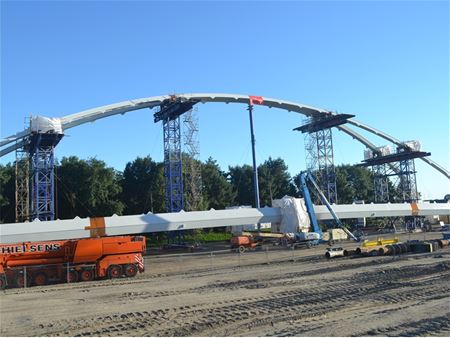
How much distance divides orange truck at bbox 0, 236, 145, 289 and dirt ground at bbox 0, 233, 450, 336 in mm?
2178

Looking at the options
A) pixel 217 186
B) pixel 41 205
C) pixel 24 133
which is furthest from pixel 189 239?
pixel 217 186

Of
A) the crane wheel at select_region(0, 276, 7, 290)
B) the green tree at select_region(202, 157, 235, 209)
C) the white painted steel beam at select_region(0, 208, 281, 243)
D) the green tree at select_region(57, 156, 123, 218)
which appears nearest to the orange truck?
the crane wheel at select_region(0, 276, 7, 290)

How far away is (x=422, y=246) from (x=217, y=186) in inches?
2398

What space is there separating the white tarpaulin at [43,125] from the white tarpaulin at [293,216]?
2704 centimetres

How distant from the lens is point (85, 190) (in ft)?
226

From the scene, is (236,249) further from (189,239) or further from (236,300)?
(236,300)

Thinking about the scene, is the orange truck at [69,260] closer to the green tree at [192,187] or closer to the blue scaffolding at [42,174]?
the blue scaffolding at [42,174]

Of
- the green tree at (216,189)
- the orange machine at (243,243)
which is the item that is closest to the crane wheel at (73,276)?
the orange machine at (243,243)

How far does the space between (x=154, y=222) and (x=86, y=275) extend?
1768 centimetres

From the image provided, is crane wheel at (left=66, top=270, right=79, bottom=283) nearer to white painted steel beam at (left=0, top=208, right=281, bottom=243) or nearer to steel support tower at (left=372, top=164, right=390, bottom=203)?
white painted steel beam at (left=0, top=208, right=281, bottom=243)

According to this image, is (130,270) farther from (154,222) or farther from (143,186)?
(143,186)

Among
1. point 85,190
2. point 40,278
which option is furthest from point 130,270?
point 85,190

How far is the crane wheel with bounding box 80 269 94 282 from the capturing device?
→ 27.6 metres

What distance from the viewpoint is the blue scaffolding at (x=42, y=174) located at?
50219 mm
